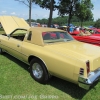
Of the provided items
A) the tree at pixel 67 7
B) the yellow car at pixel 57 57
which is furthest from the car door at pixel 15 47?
the tree at pixel 67 7

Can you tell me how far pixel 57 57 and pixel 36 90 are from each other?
3.23ft

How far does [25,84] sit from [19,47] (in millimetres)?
1232

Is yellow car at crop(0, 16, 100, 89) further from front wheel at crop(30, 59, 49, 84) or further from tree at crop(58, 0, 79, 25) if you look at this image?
tree at crop(58, 0, 79, 25)

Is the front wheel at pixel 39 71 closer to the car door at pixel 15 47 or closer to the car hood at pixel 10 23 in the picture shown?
the car door at pixel 15 47

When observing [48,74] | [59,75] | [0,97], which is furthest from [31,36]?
[0,97]

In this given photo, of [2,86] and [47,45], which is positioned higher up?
[47,45]

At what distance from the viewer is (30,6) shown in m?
16.1

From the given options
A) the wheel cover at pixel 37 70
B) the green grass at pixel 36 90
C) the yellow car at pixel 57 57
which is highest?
the yellow car at pixel 57 57

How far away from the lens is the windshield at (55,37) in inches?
165

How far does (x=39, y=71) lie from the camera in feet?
12.9

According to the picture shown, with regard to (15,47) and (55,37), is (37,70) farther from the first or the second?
(15,47)

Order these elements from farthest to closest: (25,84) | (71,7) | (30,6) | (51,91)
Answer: (71,7)
(30,6)
(25,84)
(51,91)

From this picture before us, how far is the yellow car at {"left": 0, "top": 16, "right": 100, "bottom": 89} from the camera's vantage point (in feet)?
Answer: 10.0

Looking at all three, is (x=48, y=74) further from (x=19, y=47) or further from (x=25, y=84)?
(x=19, y=47)
